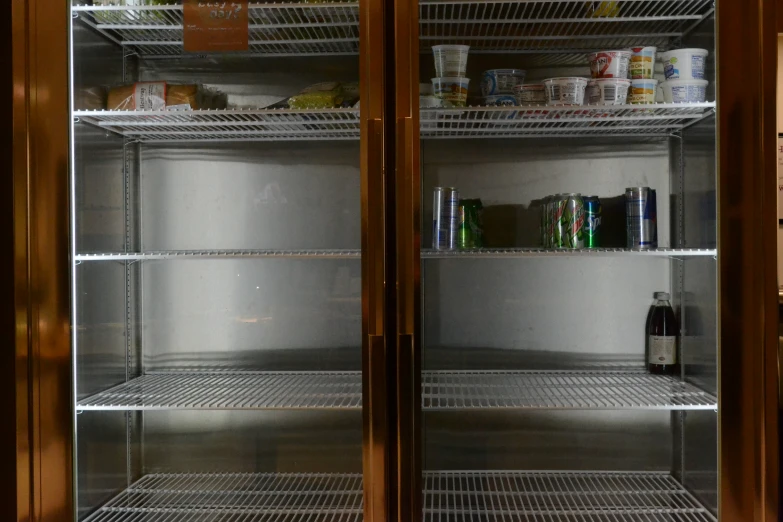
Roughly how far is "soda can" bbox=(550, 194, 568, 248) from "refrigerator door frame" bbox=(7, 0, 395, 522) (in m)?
0.55

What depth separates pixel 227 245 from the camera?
6.82 feet

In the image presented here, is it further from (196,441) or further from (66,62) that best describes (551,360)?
(66,62)

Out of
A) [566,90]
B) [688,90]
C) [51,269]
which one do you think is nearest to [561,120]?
[566,90]

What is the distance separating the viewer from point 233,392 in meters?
1.86

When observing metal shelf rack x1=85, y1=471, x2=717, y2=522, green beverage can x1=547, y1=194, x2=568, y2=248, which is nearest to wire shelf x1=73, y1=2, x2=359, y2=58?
green beverage can x1=547, y1=194, x2=568, y2=248

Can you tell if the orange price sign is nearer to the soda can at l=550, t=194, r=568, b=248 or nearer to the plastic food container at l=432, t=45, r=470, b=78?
the plastic food container at l=432, t=45, r=470, b=78

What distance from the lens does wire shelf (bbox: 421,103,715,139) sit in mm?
1650

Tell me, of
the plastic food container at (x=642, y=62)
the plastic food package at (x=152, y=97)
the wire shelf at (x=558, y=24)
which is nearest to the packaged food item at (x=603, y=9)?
the wire shelf at (x=558, y=24)

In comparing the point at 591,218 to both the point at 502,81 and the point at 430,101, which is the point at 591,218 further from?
the point at 430,101

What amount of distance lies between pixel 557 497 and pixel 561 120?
108cm

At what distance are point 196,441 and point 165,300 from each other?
1.54 feet

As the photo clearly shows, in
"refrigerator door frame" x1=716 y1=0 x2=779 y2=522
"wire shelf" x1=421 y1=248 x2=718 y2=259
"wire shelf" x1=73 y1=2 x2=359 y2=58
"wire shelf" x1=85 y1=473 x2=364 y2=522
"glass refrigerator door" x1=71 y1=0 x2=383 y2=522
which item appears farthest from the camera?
"glass refrigerator door" x1=71 y1=0 x2=383 y2=522

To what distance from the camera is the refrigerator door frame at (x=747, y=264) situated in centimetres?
147

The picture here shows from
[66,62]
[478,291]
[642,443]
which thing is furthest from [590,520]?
[66,62]
